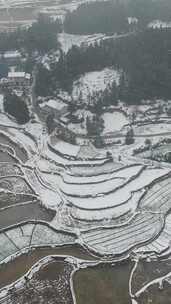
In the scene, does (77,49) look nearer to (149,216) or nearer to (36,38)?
(36,38)

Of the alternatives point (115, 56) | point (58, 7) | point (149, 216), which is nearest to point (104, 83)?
point (115, 56)

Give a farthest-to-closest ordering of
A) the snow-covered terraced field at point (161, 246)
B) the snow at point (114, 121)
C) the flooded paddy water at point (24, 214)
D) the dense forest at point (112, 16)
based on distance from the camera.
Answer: the dense forest at point (112, 16), the snow at point (114, 121), the flooded paddy water at point (24, 214), the snow-covered terraced field at point (161, 246)

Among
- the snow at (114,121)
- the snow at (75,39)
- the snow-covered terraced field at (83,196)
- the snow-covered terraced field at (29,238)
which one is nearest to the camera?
the snow-covered terraced field at (29,238)

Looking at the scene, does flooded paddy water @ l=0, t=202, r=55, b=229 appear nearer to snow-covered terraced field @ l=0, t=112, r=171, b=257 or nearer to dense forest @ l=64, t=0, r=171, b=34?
snow-covered terraced field @ l=0, t=112, r=171, b=257

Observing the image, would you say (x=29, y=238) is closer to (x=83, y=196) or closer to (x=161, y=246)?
(x=83, y=196)

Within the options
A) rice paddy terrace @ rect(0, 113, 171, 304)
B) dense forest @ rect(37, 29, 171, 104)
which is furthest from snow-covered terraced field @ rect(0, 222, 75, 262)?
dense forest @ rect(37, 29, 171, 104)

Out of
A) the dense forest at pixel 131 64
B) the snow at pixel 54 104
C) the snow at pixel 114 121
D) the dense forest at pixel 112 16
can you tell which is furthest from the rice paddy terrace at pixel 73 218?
the dense forest at pixel 112 16

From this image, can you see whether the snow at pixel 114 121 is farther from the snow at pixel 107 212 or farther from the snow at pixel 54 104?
the snow at pixel 107 212
